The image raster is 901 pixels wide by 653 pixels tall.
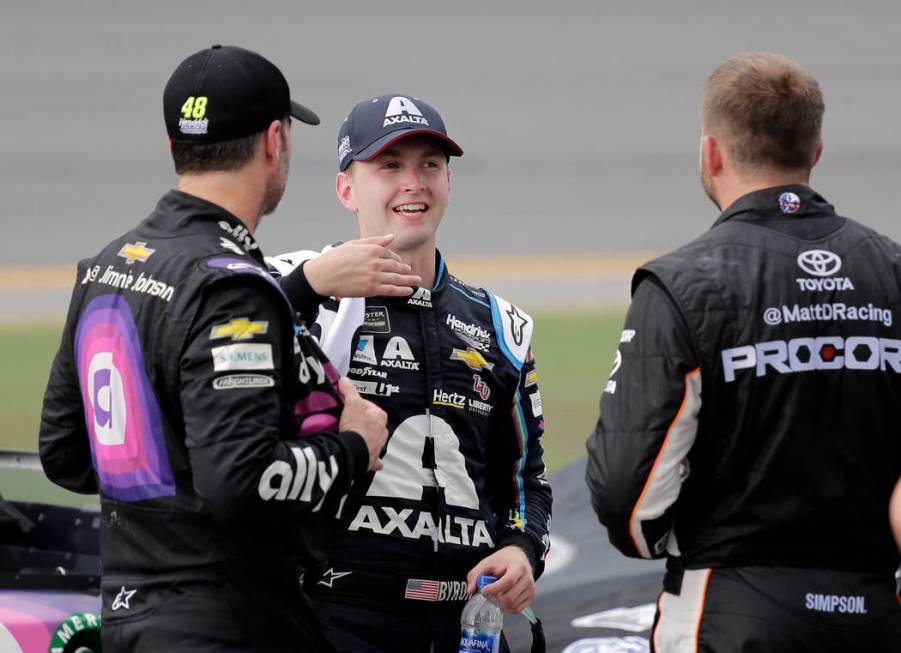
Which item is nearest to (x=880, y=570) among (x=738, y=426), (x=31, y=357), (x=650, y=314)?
(x=738, y=426)

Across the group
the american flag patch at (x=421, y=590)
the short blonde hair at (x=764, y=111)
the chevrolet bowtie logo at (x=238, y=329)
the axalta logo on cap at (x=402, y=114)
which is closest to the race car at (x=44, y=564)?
the american flag patch at (x=421, y=590)

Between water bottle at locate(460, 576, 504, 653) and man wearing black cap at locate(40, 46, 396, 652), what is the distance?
1.57 ft

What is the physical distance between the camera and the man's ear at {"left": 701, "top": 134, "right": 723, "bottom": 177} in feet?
7.29

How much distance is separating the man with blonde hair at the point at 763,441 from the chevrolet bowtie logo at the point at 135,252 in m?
0.79

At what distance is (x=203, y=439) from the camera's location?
1.92 metres

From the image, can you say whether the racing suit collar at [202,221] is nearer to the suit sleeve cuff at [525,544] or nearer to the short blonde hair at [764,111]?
the short blonde hair at [764,111]

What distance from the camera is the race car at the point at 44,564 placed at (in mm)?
2756

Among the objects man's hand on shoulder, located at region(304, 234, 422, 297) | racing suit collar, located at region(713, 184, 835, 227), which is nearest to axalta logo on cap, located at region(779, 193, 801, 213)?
racing suit collar, located at region(713, 184, 835, 227)

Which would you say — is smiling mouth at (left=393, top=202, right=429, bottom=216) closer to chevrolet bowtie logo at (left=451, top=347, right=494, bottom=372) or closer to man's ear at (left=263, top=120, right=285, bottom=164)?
chevrolet bowtie logo at (left=451, top=347, right=494, bottom=372)

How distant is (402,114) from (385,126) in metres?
0.05

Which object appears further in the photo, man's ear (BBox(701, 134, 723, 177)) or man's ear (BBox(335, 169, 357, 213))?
man's ear (BBox(335, 169, 357, 213))

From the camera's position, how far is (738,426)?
6.82ft

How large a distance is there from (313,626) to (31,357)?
9054 mm

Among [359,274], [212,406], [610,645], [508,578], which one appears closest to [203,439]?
[212,406]
